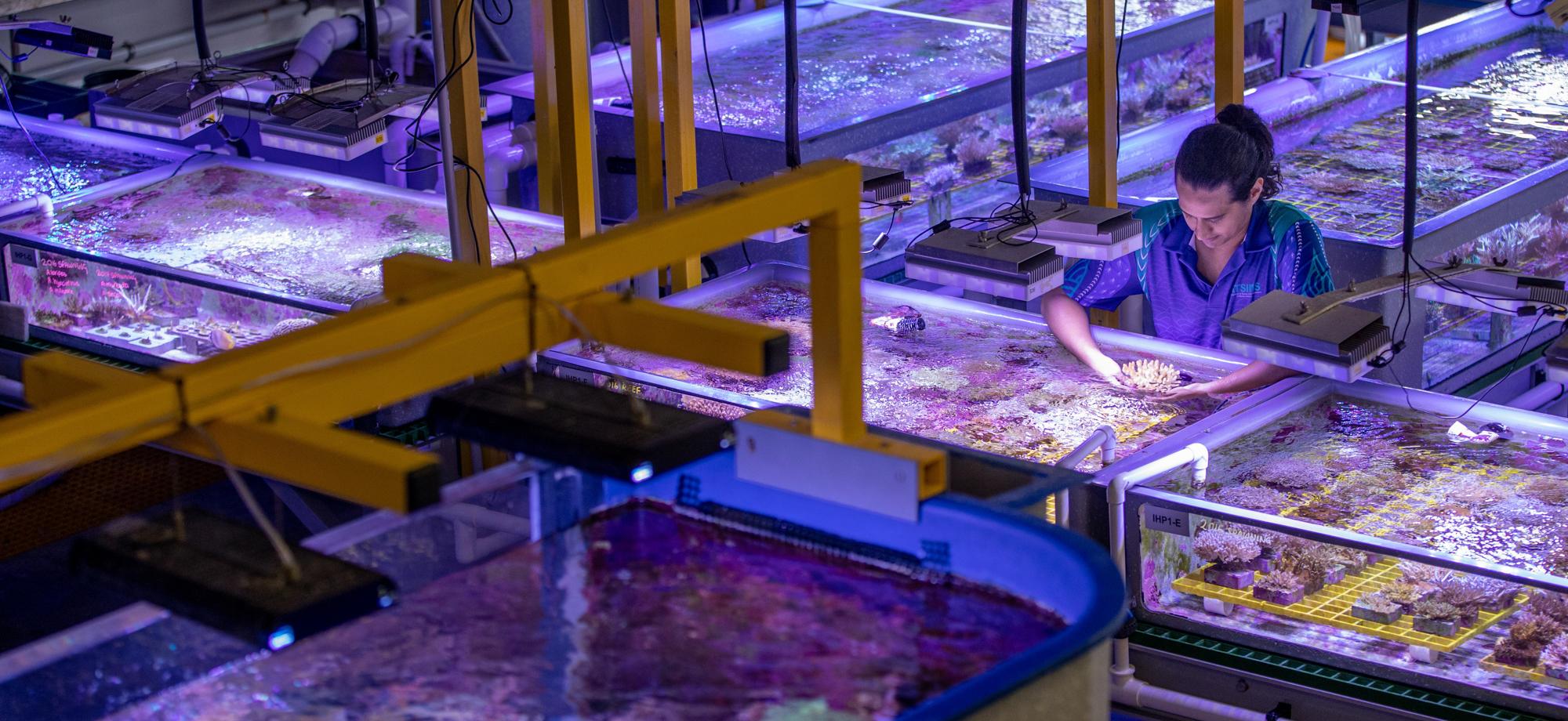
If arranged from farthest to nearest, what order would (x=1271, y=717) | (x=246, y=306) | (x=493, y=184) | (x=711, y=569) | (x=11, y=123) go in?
(x=11, y=123) < (x=493, y=184) < (x=246, y=306) < (x=1271, y=717) < (x=711, y=569)

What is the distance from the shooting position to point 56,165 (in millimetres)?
6328

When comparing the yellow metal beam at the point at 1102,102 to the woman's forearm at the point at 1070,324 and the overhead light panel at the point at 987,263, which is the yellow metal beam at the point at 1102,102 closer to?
the woman's forearm at the point at 1070,324

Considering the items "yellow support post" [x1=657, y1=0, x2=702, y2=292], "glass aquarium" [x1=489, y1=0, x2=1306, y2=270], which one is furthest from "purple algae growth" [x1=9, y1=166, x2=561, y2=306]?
"glass aquarium" [x1=489, y1=0, x2=1306, y2=270]

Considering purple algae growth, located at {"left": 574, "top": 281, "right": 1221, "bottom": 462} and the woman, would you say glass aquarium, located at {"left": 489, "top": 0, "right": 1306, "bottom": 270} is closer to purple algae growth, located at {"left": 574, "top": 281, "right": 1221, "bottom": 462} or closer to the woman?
the woman

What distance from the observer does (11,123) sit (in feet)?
22.3

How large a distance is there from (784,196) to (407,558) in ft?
2.84

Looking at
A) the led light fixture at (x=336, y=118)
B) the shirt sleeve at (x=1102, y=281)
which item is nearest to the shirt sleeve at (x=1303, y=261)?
the shirt sleeve at (x=1102, y=281)

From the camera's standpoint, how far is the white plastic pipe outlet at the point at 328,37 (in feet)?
27.4

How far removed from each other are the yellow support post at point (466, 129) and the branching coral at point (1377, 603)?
2431 mm

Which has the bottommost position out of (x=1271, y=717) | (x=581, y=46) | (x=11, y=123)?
(x=1271, y=717)

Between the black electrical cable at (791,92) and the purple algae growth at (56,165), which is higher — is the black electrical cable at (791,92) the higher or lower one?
the higher one

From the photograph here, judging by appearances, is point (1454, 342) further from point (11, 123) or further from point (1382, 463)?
point (11, 123)

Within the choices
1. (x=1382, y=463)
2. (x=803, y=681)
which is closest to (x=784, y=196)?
(x=803, y=681)

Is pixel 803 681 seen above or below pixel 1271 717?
above
